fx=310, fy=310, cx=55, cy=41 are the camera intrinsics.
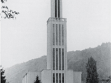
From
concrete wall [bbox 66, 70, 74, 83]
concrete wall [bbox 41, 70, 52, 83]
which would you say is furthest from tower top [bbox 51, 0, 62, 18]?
concrete wall [bbox 66, 70, 74, 83]

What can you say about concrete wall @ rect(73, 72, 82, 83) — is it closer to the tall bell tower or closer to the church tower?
the tall bell tower

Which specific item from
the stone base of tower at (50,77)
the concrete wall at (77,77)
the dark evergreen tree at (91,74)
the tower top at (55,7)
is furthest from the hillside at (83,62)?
the dark evergreen tree at (91,74)

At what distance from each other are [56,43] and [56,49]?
1234 mm

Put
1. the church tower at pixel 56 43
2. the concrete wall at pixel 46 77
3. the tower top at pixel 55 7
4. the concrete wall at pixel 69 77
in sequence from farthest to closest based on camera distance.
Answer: the concrete wall at pixel 69 77
the church tower at pixel 56 43
the tower top at pixel 55 7
the concrete wall at pixel 46 77

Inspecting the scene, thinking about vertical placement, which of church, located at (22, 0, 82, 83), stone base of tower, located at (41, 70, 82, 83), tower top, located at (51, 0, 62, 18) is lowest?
stone base of tower, located at (41, 70, 82, 83)

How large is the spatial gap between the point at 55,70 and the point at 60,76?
5.27ft

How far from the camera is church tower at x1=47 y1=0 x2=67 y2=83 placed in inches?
2495

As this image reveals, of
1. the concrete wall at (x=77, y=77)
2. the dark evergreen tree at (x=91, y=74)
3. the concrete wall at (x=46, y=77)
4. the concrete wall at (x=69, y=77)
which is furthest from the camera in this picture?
the concrete wall at (x=77, y=77)

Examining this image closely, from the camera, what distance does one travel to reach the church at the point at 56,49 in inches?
2493

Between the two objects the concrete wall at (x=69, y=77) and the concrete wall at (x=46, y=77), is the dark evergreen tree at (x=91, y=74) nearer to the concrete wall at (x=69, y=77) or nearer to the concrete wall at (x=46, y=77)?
the concrete wall at (x=69, y=77)

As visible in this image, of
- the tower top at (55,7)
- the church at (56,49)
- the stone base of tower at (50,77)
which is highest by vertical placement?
the tower top at (55,7)

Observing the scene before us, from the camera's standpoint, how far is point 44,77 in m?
63.1

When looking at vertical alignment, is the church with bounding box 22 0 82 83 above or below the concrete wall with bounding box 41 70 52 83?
above

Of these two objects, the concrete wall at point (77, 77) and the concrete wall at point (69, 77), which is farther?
the concrete wall at point (77, 77)
